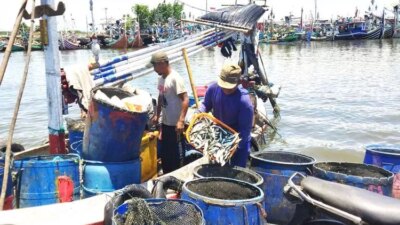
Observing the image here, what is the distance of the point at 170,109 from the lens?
19.2 ft

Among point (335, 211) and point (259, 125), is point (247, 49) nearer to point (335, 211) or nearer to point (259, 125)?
point (259, 125)

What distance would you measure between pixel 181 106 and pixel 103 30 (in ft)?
242

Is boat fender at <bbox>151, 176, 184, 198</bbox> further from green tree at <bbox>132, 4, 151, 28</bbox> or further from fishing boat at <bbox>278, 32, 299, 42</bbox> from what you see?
green tree at <bbox>132, 4, 151, 28</bbox>

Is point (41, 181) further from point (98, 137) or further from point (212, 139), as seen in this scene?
point (212, 139)

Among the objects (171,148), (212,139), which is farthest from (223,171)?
(171,148)

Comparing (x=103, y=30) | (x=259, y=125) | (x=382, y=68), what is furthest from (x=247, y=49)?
(x=103, y=30)

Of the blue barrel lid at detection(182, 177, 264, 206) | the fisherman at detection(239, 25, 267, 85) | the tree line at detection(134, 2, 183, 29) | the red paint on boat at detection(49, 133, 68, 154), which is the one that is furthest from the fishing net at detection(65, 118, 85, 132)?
the tree line at detection(134, 2, 183, 29)

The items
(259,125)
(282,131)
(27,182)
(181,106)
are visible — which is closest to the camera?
(27,182)

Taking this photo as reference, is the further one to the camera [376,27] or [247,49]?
[376,27]

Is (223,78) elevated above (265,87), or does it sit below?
above

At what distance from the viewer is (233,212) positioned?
343 cm

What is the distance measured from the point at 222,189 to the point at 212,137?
35.5 inches

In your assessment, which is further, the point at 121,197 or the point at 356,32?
the point at 356,32

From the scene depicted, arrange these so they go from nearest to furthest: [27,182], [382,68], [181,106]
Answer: [27,182], [181,106], [382,68]
